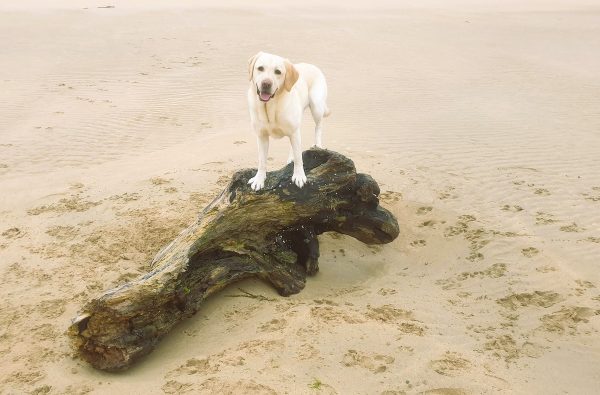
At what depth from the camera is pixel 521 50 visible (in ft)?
56.6

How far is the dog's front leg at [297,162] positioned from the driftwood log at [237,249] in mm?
63

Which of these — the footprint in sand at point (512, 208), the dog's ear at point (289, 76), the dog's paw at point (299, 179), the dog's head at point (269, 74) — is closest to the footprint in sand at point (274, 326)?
the dog's paw at point (299, 179)

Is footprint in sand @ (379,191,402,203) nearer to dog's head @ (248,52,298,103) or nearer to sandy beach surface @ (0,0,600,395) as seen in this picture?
sandy beach surface @ (0,0,600,395)

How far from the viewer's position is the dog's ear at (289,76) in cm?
451

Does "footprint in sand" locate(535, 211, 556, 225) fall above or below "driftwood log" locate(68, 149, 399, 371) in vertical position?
below

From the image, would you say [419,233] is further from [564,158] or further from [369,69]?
[369,69]

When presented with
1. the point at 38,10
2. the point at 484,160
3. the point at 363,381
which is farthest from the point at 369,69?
the point at 38,10

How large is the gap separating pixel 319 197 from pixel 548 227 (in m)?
2.81

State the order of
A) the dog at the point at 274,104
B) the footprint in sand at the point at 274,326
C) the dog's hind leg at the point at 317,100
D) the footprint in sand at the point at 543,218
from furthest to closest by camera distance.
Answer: the footprint in sand at the point at 543,218 < the dog's hind leg at the point at 317,100 < the dog at the point at 274,104 < the footprint in sand at the point at 274,326

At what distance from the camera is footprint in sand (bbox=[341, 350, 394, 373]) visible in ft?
12.2

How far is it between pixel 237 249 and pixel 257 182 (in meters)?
0.59

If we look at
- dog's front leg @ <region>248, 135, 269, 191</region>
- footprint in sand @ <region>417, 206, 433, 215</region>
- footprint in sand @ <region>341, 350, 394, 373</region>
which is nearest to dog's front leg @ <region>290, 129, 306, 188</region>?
dog's front leg @ <region>248, 135, 269, 191</region>

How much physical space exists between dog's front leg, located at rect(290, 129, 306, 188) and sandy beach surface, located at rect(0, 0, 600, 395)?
94 cm

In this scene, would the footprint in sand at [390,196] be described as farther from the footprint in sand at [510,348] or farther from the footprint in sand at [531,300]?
the footprint in sand at [510,348]
